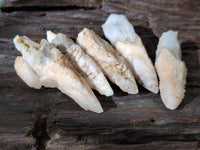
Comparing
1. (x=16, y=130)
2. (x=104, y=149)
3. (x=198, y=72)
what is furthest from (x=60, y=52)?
(x=198, y=72)

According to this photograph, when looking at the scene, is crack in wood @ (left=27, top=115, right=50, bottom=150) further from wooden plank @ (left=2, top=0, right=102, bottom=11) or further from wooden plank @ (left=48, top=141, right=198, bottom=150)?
wooden plank @ (left=2, top=0, right=102, bottom=11)

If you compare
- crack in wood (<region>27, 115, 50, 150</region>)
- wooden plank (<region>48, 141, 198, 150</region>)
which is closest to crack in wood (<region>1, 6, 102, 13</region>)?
crack in wood (<region>27, 115, 50, 150</region>)

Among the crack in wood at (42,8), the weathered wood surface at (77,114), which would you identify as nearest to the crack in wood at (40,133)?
the weathered wood surface at (77,114)

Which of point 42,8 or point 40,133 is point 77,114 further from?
point 42,8

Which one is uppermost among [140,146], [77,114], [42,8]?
[42,8]

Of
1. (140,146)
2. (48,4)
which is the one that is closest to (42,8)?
(48,4)

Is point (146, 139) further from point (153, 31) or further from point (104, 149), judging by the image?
point (153, 31)

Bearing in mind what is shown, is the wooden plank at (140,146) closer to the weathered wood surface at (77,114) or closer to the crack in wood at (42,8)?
the weathered wood surface at (77,114)

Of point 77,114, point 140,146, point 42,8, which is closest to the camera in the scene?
point 140,146

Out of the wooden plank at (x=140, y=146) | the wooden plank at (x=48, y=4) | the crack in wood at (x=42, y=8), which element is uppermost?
the wooden plank at (x=48, y=4)
